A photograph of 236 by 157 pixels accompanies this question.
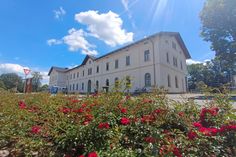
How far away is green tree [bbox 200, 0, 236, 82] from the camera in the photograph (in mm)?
19250

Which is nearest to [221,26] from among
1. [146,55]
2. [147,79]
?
[146,55]

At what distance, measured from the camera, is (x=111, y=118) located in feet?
8.73

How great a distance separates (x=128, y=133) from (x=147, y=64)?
67.3 feet

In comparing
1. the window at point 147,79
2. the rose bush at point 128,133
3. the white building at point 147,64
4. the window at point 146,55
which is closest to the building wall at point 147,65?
the white building at point 147,64

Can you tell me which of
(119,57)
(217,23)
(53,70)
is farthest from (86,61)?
(217,23)

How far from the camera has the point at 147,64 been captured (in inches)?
885

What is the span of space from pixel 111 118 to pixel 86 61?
34.9 m

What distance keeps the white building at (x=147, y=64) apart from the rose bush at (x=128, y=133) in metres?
13.4

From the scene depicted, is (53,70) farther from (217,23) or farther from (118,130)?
(118,130)

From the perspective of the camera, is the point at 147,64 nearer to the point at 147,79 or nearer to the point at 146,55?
the point at 146,55

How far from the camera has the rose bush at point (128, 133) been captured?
2.08 meters

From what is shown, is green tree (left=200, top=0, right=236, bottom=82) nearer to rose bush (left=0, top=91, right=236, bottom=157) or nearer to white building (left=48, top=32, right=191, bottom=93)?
white building (left=48, top=32, right=191, bottom=93)

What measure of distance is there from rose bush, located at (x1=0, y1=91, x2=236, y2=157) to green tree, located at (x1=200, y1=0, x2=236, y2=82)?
21224mm

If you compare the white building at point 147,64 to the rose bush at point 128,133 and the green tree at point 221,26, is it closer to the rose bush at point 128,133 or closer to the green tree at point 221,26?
the green tree at point 221,26
